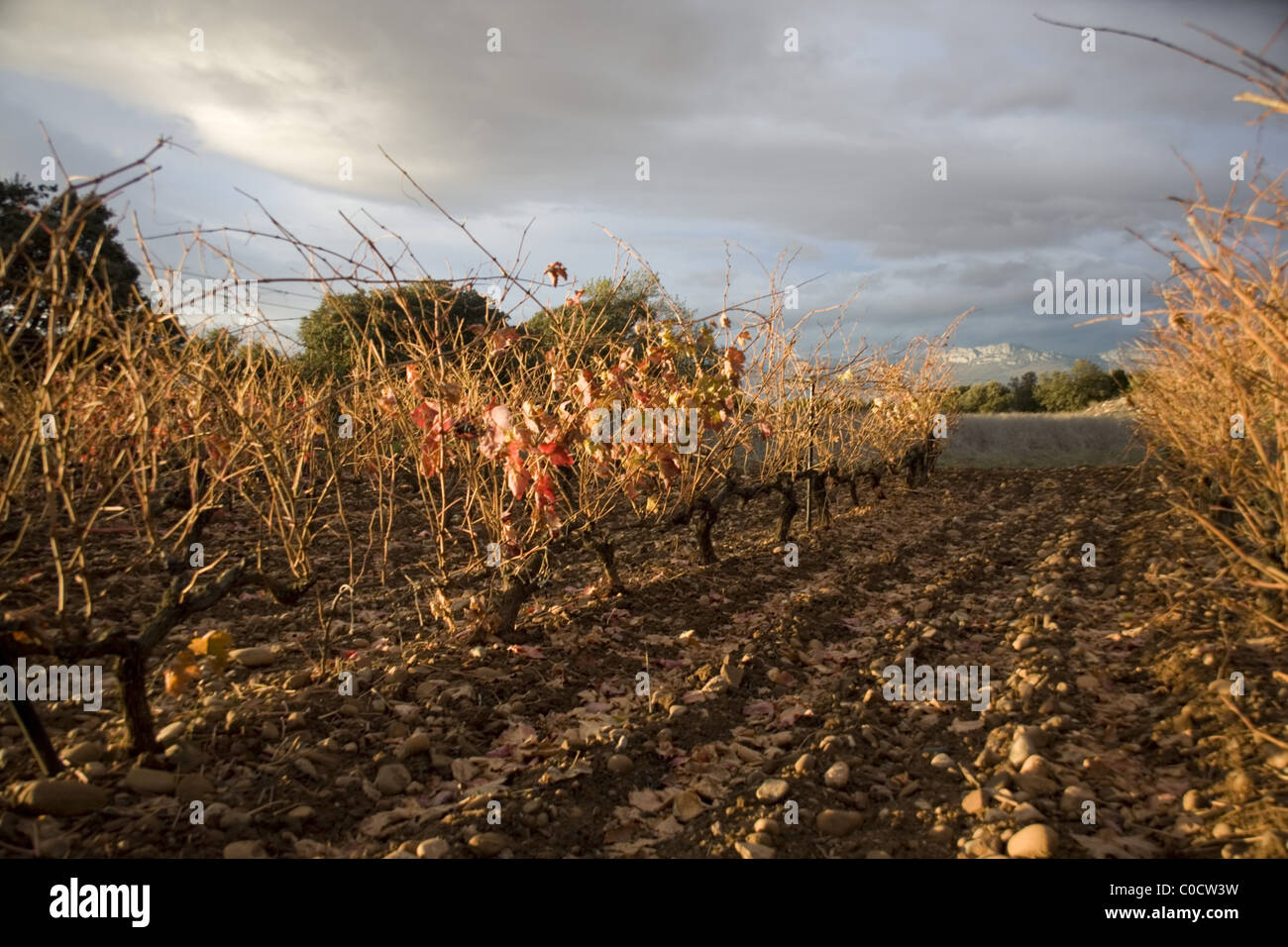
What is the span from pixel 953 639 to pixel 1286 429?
6.01 ft

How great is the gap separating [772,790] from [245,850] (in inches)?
62.0

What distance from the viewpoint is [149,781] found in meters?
2.51

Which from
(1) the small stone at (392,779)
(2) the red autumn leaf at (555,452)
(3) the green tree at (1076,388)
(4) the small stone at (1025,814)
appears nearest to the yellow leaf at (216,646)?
(1) the small stone at (392,779)

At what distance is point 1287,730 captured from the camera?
2.85 metres

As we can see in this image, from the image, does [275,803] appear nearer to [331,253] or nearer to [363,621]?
[331,253]

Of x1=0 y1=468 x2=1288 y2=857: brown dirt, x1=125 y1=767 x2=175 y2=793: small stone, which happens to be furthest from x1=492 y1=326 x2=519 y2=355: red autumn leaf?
x1=125 y1=767 x2=175 y2=793: small stone

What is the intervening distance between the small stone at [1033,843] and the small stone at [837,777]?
560mm

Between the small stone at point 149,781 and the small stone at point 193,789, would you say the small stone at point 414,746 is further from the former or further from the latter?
the small stone at point 149,781

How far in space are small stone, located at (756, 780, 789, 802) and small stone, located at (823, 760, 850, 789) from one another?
0.17 meters

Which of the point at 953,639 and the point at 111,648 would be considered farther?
the point at 953,639
